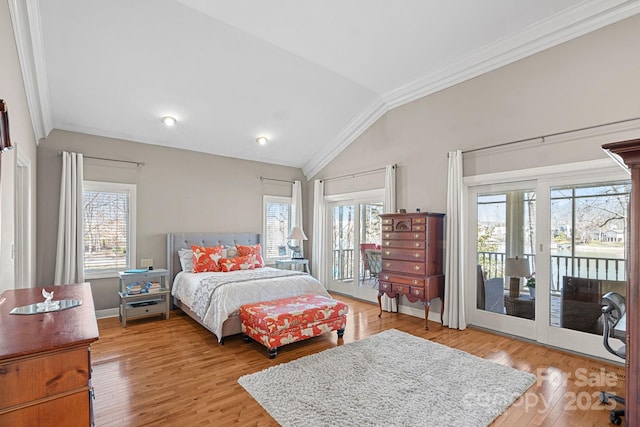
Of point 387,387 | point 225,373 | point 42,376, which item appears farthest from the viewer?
point 225,373

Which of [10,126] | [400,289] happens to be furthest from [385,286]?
[10,126]

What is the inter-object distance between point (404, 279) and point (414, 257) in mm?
→ 349

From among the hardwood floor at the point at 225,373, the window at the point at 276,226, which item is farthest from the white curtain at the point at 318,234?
→ the hardwood floor at the point at 225,373

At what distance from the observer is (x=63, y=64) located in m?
3.38

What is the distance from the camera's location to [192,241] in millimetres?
5250

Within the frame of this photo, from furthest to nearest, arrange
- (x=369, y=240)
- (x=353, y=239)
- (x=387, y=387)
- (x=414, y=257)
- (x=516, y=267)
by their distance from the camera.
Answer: (x=353, y=239)
(x=369, y=240)
(x=414, y=257)
(x=516, y=267)
(x=387, y=387)

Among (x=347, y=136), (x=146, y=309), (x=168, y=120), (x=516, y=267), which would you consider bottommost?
(x=146, y=309)

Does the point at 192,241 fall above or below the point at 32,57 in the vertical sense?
below

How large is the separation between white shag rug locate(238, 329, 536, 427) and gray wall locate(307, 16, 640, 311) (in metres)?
2.19

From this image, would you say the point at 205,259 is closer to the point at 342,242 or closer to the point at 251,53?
the point at 342,242

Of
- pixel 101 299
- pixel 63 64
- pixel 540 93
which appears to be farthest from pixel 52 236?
pixel 540 93

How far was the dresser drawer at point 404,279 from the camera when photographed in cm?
418

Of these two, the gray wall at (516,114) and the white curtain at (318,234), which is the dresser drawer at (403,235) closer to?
the gray wall at (516,114)

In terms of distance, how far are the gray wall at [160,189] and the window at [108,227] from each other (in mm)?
107
